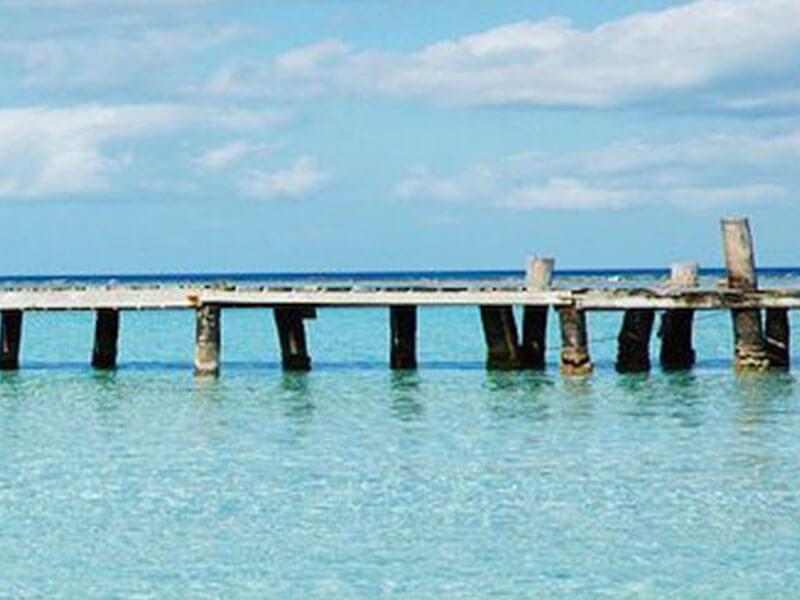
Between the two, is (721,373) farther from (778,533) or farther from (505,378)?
(778,533)

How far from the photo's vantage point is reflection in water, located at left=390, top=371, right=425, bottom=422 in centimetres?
3753

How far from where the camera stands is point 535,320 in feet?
153

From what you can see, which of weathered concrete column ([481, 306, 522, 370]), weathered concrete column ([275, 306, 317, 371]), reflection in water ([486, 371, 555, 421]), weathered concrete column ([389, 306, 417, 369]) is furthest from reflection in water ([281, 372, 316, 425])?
weathered concrete column ([481, 306, 522, 370])

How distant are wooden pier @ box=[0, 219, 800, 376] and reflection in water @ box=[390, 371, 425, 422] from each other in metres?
1.22

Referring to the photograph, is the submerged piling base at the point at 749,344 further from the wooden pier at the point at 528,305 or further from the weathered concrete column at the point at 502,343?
the weathered concrete column at the point at 502,343

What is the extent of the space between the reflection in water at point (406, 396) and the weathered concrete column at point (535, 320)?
2272mm

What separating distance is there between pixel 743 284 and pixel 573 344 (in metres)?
3.32

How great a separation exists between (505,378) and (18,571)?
77.1ft

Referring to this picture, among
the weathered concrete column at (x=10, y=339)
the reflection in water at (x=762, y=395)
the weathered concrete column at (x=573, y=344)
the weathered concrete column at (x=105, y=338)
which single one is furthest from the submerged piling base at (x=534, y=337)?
the weathered concrete column at (x=10, y=339)

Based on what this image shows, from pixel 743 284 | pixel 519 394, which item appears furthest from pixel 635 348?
pixel 519 394

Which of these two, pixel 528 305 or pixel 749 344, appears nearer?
pixel 749 344

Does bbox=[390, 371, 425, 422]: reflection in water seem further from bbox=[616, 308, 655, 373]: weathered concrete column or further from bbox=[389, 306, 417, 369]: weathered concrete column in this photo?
bbox=[616, 308, 655, 373]: weathered concrete column

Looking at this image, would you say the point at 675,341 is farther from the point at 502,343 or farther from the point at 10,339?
the point at 10,339

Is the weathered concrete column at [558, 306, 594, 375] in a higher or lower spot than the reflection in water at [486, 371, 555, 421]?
higher
